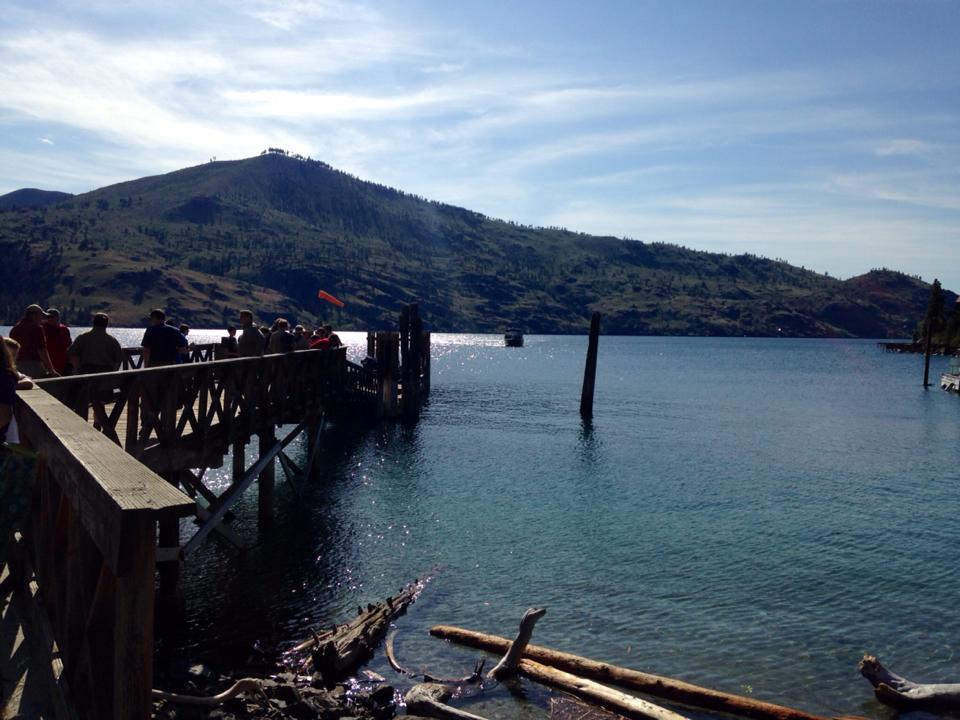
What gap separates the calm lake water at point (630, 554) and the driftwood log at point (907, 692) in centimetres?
25

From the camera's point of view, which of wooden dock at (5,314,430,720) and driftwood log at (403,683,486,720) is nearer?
wooden dock at (5,314,430,720)

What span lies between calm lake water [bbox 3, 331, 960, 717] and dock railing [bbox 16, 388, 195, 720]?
5977mm

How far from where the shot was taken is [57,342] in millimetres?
13531

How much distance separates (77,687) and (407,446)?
85.3 feet

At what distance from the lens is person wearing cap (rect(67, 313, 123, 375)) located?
43.8ft

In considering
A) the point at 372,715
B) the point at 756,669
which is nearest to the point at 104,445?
the point at 372,715

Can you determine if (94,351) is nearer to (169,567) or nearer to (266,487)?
(169,567)

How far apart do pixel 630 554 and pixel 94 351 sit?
35.6ft

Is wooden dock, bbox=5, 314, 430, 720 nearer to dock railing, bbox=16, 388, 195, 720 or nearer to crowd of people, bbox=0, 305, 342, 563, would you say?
dock railing, bbox=16, 388, 195, 720

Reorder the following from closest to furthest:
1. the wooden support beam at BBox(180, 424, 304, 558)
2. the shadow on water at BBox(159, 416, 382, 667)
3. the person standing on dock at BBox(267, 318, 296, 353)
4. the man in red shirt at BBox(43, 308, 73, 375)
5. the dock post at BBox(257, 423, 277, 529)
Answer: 1. the shadow on water at BBox(159, 416, 382, 667)
2. the wooden support beam at BBox(180, 424, 304, 558)
3. the man in red shirt at BBox(43, 308, 73, 375)
4. the dock post at BBox(257, 423, 277, 529)
5. the person standing on dock at BBox(267, 318, 296, 353)

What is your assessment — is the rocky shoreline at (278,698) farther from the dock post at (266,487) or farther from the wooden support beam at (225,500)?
the dock post at (266,487)

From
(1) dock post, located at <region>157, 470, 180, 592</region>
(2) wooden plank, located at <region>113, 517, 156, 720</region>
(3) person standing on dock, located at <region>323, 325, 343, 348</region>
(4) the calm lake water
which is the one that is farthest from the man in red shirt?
(3) person standing on dock, located at <region>323, 325, 343, 348</region>

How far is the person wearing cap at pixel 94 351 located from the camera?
13336 millimetres

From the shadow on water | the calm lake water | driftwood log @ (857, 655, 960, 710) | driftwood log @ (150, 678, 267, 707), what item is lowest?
the shadow on water
